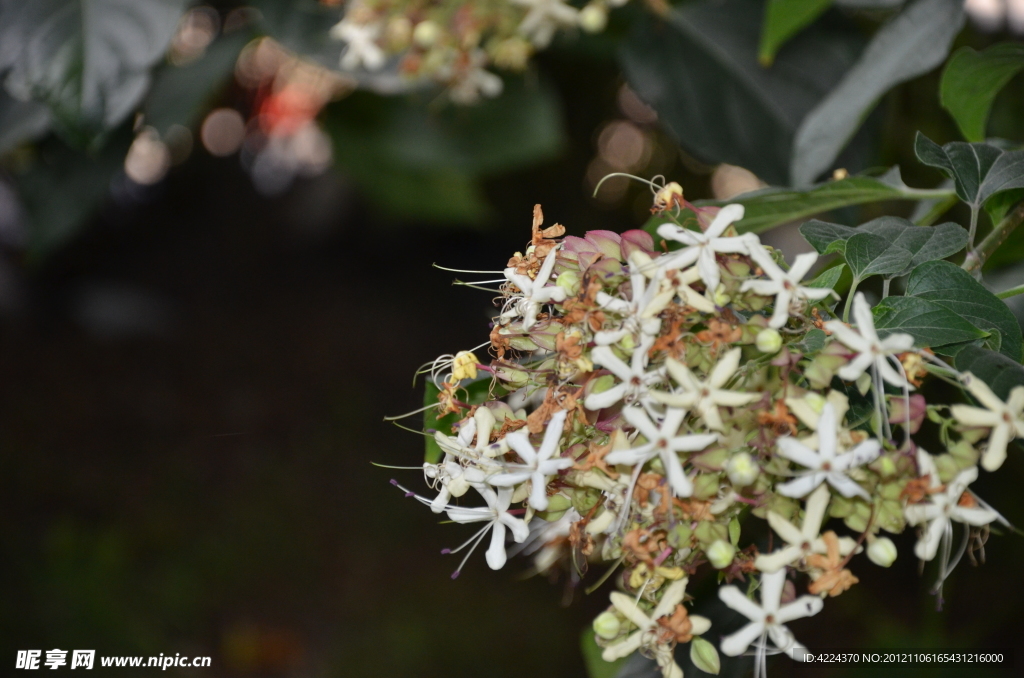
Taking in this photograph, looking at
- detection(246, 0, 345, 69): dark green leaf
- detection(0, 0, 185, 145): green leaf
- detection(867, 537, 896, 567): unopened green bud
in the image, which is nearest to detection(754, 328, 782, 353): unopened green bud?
detection(867, 537, 896, 567): unopened green bud

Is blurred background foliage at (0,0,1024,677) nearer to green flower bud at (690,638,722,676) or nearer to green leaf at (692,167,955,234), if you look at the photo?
green leaf at (692,167,955,234)

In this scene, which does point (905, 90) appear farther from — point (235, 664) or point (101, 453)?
point (101, 453)

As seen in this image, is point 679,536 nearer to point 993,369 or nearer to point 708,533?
point 708,533

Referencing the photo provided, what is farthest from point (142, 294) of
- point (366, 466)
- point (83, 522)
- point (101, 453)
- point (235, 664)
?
point (235, 664)

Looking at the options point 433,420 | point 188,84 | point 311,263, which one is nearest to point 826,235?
point 433,420

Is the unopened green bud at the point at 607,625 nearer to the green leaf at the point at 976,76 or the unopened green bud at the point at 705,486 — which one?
the unopened green bud at the point at 705,486
